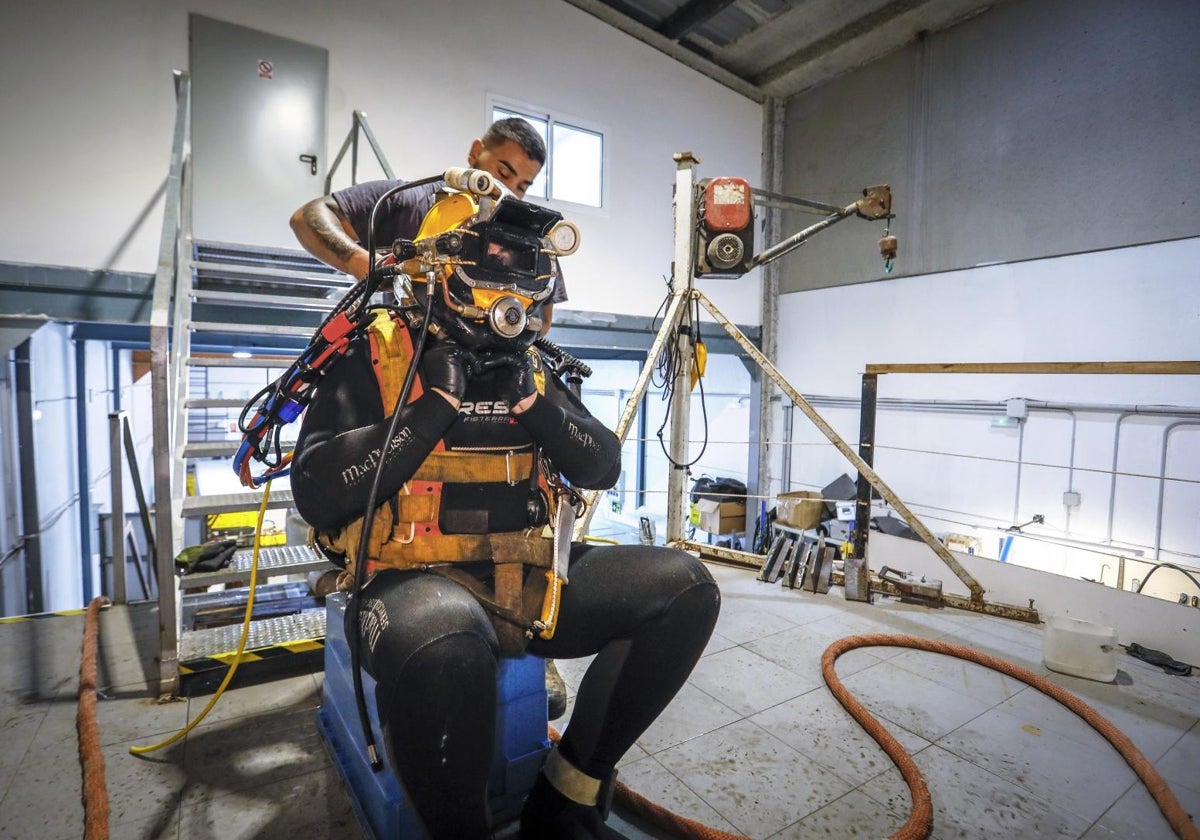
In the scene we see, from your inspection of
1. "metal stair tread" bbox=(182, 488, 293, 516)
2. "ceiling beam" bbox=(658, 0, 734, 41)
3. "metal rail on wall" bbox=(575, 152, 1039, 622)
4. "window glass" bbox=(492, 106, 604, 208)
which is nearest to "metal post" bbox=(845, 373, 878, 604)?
"metal rail on wall" bbox=(575, 152, 1039, 622)

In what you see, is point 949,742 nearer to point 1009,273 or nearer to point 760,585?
point 760,585

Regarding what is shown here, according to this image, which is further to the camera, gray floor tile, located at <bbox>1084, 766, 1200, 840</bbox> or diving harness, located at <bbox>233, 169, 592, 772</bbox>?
gray floor tile, located at <bbox>1084, 766, 1200, 840</bbox>

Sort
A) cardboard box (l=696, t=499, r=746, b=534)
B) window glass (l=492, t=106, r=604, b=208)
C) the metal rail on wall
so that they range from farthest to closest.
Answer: cardboard box (l=696, t=499, r=746, b=534) < window glass (l=492, t=106, r=604, b=208) < the metal rail on wall

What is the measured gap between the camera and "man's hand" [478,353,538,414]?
1.24 meters

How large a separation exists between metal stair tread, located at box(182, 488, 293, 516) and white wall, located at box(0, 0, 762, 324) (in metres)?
2.33

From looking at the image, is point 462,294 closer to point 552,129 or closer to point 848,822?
point 848,822

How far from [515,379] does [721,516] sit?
684 cm

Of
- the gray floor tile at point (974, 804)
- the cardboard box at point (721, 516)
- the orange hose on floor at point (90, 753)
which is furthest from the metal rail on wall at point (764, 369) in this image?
the cardboard box at point (721, 516)

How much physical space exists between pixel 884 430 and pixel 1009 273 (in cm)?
194

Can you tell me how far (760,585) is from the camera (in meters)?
3.12

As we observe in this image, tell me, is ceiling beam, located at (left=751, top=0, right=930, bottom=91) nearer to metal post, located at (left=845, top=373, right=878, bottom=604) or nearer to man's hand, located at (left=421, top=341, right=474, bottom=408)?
metal post, located at (left=845, top=373, right=878, bottom=604)

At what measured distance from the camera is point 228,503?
2312 millimetres

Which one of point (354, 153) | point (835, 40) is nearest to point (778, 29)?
point (835, 40)

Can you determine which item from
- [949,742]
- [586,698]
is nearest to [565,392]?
[586,698]
